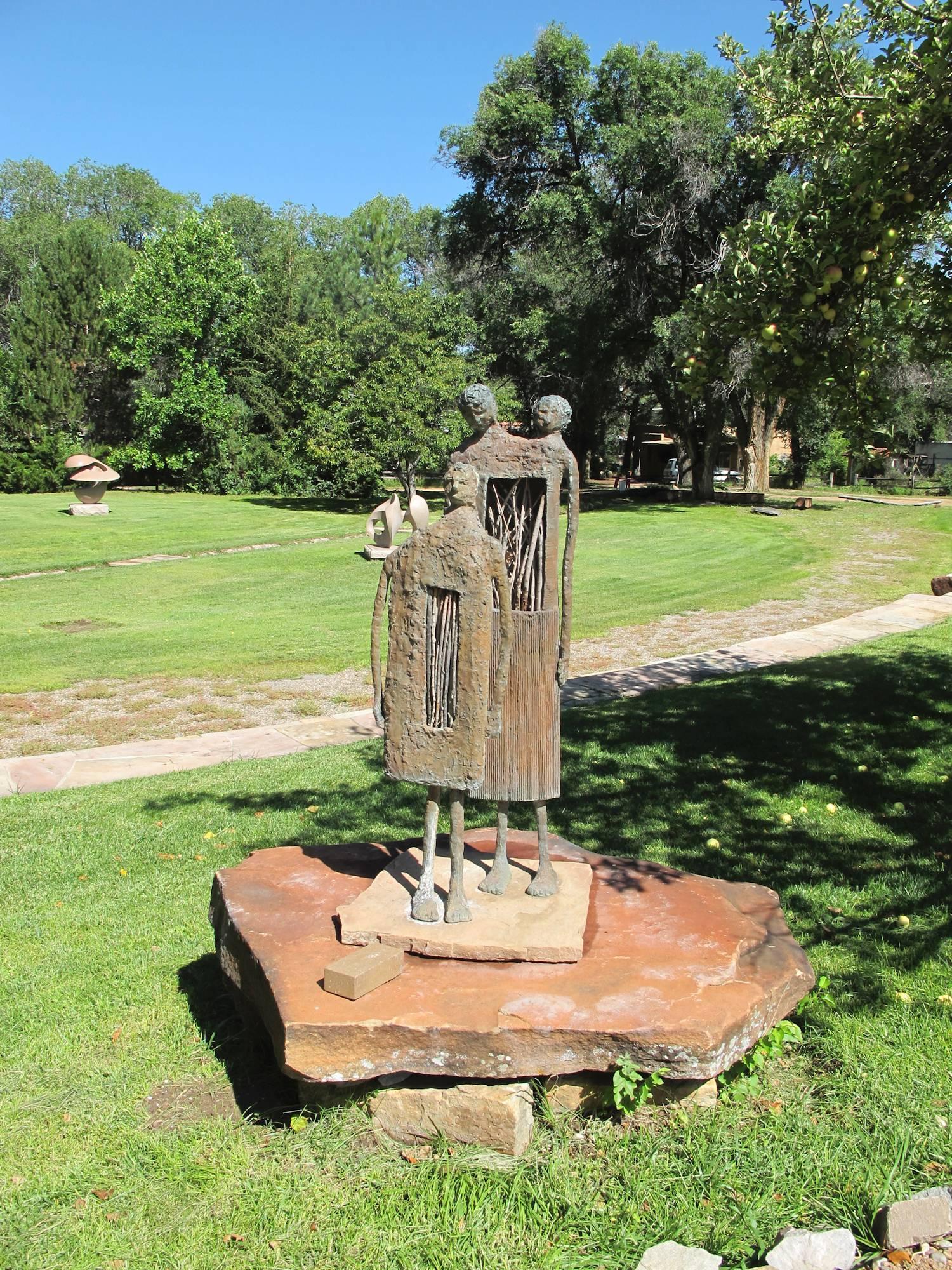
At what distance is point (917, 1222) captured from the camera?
3.21 metres

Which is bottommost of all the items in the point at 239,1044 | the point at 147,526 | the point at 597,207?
the point at 239,1044

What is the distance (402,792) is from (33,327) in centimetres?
3517

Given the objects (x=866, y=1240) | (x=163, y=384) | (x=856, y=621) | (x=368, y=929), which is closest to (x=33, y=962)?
(x=368, y=929)

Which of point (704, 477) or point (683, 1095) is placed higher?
point (704, 477)

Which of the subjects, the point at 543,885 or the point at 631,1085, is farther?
the point at 543,885

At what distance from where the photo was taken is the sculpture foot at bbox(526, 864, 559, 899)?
15.0 feet

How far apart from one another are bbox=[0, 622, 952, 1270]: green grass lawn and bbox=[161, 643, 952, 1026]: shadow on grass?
3 centimetres

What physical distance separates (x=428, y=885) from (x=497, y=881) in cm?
42

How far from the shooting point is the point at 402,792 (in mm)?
7598

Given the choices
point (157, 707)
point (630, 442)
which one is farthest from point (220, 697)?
point (630, 442)

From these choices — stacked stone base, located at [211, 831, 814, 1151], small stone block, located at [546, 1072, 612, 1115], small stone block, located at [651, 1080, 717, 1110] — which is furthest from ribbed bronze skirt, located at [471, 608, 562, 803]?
small stone block, located at [651, 1080, 717, 1110]

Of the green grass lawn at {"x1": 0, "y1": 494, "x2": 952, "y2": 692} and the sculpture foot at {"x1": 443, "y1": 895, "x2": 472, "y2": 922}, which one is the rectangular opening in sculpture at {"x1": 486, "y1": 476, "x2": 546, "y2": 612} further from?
the green grass lawn at {"x1": 0, "y1": 494, "x2": 952, "y2": 692}

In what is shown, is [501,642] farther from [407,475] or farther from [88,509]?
[88,509]

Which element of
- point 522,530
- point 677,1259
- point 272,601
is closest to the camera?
point 677,1259
